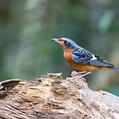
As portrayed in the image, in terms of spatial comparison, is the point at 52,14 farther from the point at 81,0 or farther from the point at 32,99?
the point at 32,99

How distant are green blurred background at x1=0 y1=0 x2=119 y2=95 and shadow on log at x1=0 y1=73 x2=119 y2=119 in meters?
4.70

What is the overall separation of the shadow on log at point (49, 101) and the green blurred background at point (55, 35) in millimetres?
4702

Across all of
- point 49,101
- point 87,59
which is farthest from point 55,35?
point 49,101

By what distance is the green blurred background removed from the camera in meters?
10.2

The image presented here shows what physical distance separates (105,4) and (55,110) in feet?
21.0

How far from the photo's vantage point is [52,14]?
11.2 m

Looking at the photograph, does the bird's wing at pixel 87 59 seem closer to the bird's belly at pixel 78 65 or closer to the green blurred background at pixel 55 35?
the bird's belly at pixel 78 65

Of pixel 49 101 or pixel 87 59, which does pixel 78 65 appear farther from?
pixel 49 101

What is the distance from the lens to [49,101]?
480 cm

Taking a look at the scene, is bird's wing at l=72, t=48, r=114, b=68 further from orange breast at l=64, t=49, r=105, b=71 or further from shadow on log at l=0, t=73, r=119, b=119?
shadow on log at l=0, t=73, r=119, b=119

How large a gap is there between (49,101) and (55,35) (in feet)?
18.9

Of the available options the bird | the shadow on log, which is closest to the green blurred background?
the bird

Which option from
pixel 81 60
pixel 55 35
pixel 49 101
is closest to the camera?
pixel 49 101

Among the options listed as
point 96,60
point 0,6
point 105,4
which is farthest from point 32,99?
point 0,6
